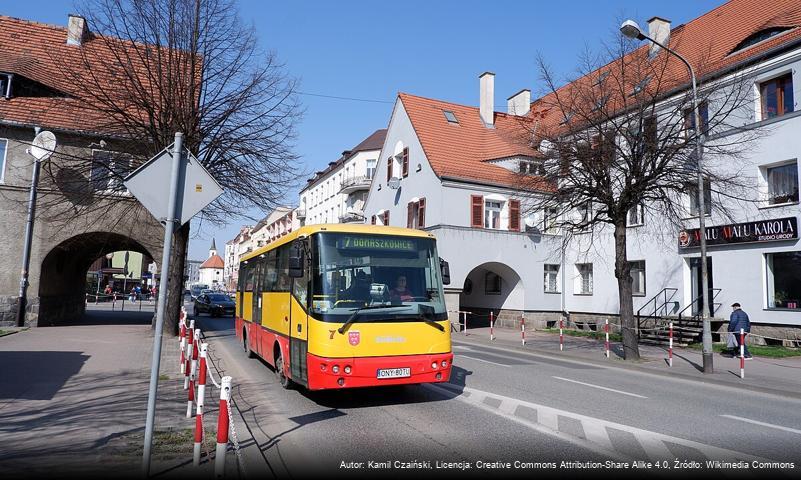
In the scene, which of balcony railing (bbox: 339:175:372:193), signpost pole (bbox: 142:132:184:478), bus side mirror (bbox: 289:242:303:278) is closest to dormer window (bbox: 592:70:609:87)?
bus side mirror (bbox: 289:242:303:278)

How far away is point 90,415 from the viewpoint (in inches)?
291

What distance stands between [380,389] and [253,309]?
4.50 m

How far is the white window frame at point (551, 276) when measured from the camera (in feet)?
104

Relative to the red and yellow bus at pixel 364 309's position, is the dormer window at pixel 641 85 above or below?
above

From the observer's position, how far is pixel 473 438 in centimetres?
665

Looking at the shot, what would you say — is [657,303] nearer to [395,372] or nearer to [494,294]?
[494,294]

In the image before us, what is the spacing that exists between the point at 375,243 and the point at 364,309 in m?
1.15

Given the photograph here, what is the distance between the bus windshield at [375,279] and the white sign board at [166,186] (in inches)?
120

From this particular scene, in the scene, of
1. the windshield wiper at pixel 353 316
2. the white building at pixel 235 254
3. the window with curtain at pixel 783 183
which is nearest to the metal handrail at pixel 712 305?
the window with curtain at pixel 783 183

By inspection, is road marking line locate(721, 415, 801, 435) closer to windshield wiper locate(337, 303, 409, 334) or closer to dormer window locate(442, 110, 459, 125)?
windshield wiper locate(337, 303, 409, 334)

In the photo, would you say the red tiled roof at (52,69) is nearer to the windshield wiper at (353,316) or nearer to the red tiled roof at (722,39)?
the windshield wiper at (353,316)

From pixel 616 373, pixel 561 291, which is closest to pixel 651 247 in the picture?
pixel 561 291

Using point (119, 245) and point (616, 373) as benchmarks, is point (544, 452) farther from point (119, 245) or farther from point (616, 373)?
point (119, 245)

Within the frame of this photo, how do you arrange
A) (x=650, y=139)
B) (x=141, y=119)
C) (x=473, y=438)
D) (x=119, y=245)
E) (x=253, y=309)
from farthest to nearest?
1. (x=119, y=245)
2. (x=141, y=119)
3. (x=650, y=139)
4. (x=253, y=309)
5. (x=473, y=438)
